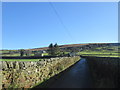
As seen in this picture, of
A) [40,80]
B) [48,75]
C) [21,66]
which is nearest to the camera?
[21,66]

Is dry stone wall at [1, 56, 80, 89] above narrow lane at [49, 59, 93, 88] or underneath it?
above

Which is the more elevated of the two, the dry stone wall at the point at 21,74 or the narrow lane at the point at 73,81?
the dry stone wall at the point at 21,74

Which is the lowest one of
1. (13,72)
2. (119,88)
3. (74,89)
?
(74,89)

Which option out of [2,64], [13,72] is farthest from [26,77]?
Answer: [2,64]

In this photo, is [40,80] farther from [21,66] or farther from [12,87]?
[12,87]

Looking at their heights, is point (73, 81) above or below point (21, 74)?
below

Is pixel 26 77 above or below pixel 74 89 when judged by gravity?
above

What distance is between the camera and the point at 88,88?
1084 cm

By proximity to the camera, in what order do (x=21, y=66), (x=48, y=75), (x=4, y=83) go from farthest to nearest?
(x=48, y=75)
(x=21, y=66)
(x=4, y=83)

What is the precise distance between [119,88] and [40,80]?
5.59 metres

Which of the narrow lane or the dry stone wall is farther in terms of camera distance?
the narrow lane

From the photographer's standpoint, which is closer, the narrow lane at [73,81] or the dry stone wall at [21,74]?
the dry stone wall at [21,74]

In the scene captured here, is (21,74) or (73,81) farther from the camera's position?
(73,81)

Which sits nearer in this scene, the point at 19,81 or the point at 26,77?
the point at 19,81
